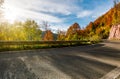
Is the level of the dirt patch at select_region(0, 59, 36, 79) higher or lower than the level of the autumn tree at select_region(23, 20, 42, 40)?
lower

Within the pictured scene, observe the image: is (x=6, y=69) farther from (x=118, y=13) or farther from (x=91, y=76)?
(x=118, y=13)

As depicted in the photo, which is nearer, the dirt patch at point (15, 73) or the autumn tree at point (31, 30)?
the dirt patch at point (15, 73)

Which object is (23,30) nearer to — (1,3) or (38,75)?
(1,3)

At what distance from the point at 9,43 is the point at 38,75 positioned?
9732 millimetres

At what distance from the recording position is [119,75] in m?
8.29

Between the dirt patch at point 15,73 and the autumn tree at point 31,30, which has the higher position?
the autumn tree at point 31,30

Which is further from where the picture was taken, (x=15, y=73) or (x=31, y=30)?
(x=31, y=30)

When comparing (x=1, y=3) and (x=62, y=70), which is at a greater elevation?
(x=1, y=3)

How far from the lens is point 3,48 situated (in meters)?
16.4

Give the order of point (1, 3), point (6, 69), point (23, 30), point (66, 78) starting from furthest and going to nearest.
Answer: point (23, 30) < point (1, 3) < point (6, 69) < point (66, 78)

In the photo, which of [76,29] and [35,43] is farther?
[76,29]

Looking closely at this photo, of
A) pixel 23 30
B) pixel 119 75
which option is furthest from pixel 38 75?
pixel 23 30

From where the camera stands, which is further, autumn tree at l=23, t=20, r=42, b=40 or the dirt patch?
autumn tree at l=23, t=20, r=42, b=40

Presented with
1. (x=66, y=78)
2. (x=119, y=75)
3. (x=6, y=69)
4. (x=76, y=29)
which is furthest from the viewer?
(x=76, y=29)
